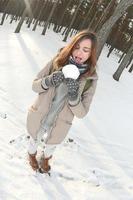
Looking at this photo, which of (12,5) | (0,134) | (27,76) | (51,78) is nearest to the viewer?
(51,78)

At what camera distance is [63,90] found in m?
4.74

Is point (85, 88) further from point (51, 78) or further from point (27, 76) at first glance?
point (27, 76)

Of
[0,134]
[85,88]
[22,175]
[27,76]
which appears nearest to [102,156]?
[0,134]

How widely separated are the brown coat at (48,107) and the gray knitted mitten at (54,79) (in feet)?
0.40

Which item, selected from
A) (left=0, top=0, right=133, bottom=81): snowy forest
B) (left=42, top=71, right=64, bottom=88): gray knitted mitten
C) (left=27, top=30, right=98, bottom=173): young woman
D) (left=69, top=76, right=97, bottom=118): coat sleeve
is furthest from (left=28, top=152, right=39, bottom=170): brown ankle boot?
(left=0, top=0, right=133, bottom=81): snowy forest

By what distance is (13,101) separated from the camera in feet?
30.1

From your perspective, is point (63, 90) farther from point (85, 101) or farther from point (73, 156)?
point (73, 156)

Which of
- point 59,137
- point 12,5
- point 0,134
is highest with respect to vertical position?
point 59,137

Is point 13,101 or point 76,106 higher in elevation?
point 76,106

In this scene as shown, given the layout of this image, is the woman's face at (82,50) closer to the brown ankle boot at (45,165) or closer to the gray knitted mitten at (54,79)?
the gray knitted mitten at (54,79)

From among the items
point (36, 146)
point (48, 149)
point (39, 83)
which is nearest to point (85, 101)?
point (39, 83)

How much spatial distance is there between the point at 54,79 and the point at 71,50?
40 cm

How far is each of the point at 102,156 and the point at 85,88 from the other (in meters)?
3.04

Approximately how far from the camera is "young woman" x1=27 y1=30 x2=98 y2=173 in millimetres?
4520
